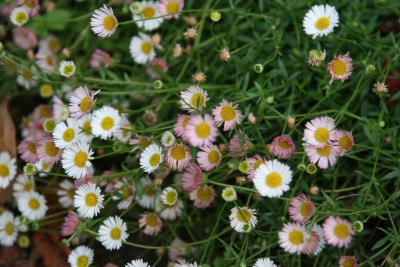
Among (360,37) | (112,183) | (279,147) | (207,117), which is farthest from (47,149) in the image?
(360,37)

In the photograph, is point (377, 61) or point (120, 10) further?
point (120, 10)

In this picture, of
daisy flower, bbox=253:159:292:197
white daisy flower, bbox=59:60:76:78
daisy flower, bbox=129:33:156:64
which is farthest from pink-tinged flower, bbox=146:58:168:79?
daisy flower, bbox=253:159:292:197

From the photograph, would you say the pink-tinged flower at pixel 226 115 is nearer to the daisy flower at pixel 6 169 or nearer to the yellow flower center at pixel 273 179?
the yellow flower center at pixel 273 179

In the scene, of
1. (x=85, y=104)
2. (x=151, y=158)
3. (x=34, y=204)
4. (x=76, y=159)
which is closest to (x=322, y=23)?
(x=151, y=158)

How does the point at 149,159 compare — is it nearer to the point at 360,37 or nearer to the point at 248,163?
the point at 248,163

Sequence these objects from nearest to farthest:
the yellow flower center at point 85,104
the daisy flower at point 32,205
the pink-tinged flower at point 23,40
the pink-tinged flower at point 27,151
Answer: the yellow flower center at point 85,104, the pink-tinged flower at point 27,151, the daisy flower at point 32,205, the pink-tinged flower at point 23,40

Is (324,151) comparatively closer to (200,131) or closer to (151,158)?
(200,131)

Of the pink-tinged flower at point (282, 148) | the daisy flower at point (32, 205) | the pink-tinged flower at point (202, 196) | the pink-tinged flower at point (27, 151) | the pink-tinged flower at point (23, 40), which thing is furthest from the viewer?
the pink-tinged flower at point (23, 40)

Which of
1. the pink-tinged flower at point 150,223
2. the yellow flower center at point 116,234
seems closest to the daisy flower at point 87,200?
the yellow flower center at point 116,234
